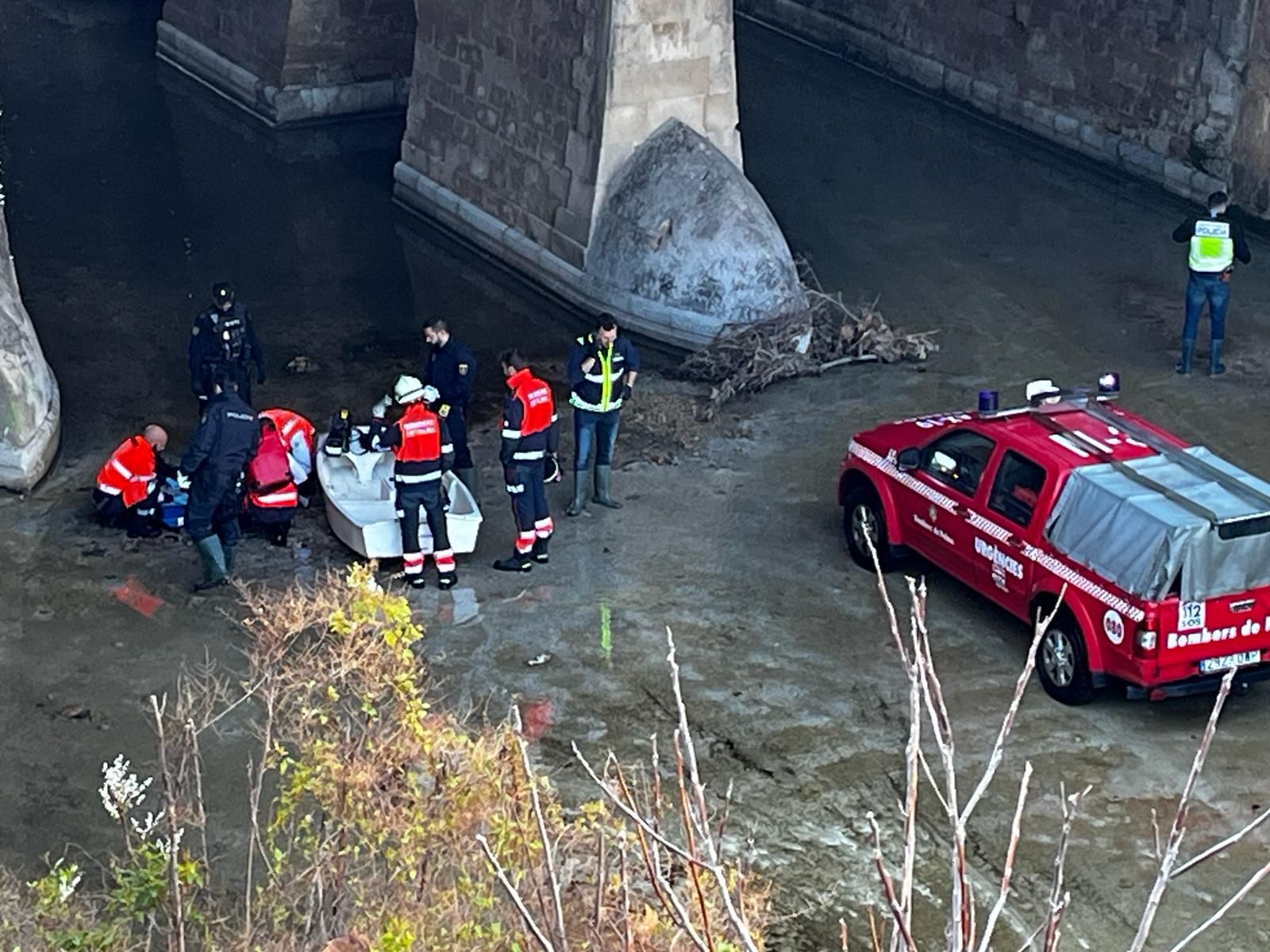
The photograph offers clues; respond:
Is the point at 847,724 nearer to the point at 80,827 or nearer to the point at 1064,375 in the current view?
the point at 80,827

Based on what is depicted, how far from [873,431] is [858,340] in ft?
14.2

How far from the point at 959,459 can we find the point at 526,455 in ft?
9.96

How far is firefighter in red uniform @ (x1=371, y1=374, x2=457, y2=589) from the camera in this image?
1311cm

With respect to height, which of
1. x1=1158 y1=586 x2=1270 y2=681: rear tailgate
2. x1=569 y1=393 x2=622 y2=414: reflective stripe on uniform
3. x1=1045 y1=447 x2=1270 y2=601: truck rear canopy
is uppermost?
x1=1045 y1=447 x2=1270 y2=601: truck rear canopy

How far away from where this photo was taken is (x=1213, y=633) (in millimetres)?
11516

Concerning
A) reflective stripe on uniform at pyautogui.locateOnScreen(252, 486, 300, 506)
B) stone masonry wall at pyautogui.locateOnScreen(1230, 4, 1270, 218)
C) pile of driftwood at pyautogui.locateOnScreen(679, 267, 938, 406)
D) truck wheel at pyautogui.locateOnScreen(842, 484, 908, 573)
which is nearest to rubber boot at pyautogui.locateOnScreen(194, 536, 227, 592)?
reflective stripe on uniform at pyautogui.locateOnScreen(252, 486, 300, 506)

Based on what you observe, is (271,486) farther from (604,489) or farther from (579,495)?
(604,489)

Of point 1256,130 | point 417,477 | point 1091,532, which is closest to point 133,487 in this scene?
point 417,477

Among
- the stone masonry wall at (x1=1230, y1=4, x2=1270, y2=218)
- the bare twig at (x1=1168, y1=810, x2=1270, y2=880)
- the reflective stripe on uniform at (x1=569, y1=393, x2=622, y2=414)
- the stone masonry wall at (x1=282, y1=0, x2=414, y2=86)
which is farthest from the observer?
the stone masonry wall at (x1=282, y1=0, x2=414, y2=86)

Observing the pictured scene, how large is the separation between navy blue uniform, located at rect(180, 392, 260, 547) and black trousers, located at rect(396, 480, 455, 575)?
112cm

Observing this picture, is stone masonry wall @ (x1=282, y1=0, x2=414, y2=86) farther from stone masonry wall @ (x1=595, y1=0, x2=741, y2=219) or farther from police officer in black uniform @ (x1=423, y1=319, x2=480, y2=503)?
police officer in black uniform @ (x1=423, y1=319, x2=480, y2=503)

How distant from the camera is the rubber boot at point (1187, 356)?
17516mm

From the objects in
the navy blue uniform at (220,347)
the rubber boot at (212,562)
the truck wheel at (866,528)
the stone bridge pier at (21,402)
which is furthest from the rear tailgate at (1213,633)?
the stone bridge pier at (21,402)

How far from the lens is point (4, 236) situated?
16594 millimetres
